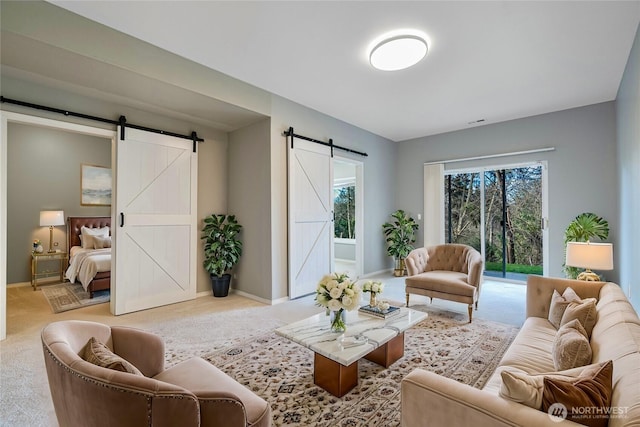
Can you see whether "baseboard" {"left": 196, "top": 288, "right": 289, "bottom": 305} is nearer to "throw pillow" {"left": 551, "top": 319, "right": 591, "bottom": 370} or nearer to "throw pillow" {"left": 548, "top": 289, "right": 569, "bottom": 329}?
"throw pillow" {"left": 548, "top": 289, "right": 569, "bottom": 329}

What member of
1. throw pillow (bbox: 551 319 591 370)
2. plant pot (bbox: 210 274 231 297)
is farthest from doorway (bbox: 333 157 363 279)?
throw pillow (bbox: 551 319 591 370)

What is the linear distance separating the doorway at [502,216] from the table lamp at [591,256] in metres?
2.33

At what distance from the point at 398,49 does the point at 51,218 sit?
6670 mm

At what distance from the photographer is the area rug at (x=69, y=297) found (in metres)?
4.16

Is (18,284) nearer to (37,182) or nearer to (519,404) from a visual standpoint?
(37,182)

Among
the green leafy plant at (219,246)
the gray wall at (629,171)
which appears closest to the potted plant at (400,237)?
the gray wall at (629,171)

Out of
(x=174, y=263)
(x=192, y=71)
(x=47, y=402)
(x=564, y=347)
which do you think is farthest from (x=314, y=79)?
(x=47, y=402)

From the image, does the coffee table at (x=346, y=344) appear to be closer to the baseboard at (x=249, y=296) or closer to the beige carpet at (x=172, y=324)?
the beige carpet at (x=172, y=324)

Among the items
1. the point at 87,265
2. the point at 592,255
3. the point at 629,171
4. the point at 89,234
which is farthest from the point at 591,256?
the point at 89,234

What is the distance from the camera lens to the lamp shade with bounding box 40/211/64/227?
18.0 ft

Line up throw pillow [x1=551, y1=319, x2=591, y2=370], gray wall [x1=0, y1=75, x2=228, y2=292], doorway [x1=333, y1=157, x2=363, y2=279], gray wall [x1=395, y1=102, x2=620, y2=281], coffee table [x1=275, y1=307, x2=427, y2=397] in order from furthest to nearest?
doorway [x1=333, y1=157, x2=363, y2=279] < gray wall [x1=395, y1=102, x2=620, y2=281] < gray wall [x1=0, y1=75, x2=228, y2=292] < coffee table [x1=275, y1=307, x2=427, y2=397] < throw pillow [x1=551, y1=319, x2=591, y2=370]

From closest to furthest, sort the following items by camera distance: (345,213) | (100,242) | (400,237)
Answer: (100,242), (400,237), (345,213)

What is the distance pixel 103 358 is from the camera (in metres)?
A: 1.20

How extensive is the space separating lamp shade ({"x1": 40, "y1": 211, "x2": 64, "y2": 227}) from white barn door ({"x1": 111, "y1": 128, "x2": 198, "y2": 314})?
2.98 metres
